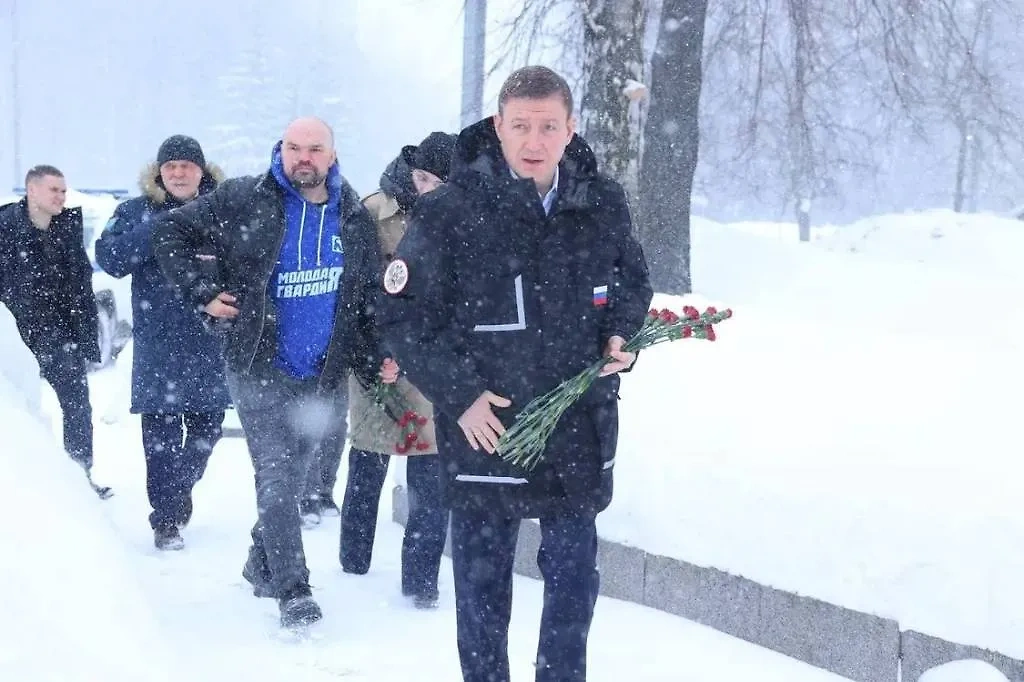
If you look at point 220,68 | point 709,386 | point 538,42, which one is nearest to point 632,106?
point 538,42

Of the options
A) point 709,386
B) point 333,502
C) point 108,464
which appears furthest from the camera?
point 108,464

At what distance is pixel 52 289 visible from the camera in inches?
280

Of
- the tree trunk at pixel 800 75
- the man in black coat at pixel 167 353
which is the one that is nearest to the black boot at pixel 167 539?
the man in black coat at pixel 167 353

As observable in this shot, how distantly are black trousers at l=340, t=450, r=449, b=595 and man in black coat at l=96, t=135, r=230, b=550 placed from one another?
1.02 metres

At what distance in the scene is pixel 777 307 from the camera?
15.2m

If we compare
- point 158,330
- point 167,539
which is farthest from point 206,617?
point 158,330

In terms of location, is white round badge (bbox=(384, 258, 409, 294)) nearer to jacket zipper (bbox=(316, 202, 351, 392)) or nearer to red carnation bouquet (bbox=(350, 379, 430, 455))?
jacket zipper (bbox=(316, 202, 351, 392))

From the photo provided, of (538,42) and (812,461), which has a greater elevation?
(538,42)

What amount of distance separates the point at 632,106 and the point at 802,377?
463 cm

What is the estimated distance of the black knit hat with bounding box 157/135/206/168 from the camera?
20.1 feet

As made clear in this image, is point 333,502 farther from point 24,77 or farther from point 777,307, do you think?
point 24,77

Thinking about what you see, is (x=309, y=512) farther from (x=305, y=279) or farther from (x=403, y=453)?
(x=305, y=279)

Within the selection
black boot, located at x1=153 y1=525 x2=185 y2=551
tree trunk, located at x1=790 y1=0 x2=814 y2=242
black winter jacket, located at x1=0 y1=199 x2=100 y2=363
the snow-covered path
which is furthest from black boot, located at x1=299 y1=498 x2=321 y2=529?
tree trunk, located at x1=790 y1=0 x2=814 y2=242

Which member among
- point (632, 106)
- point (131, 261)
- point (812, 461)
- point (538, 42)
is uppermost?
point (538, 42)
